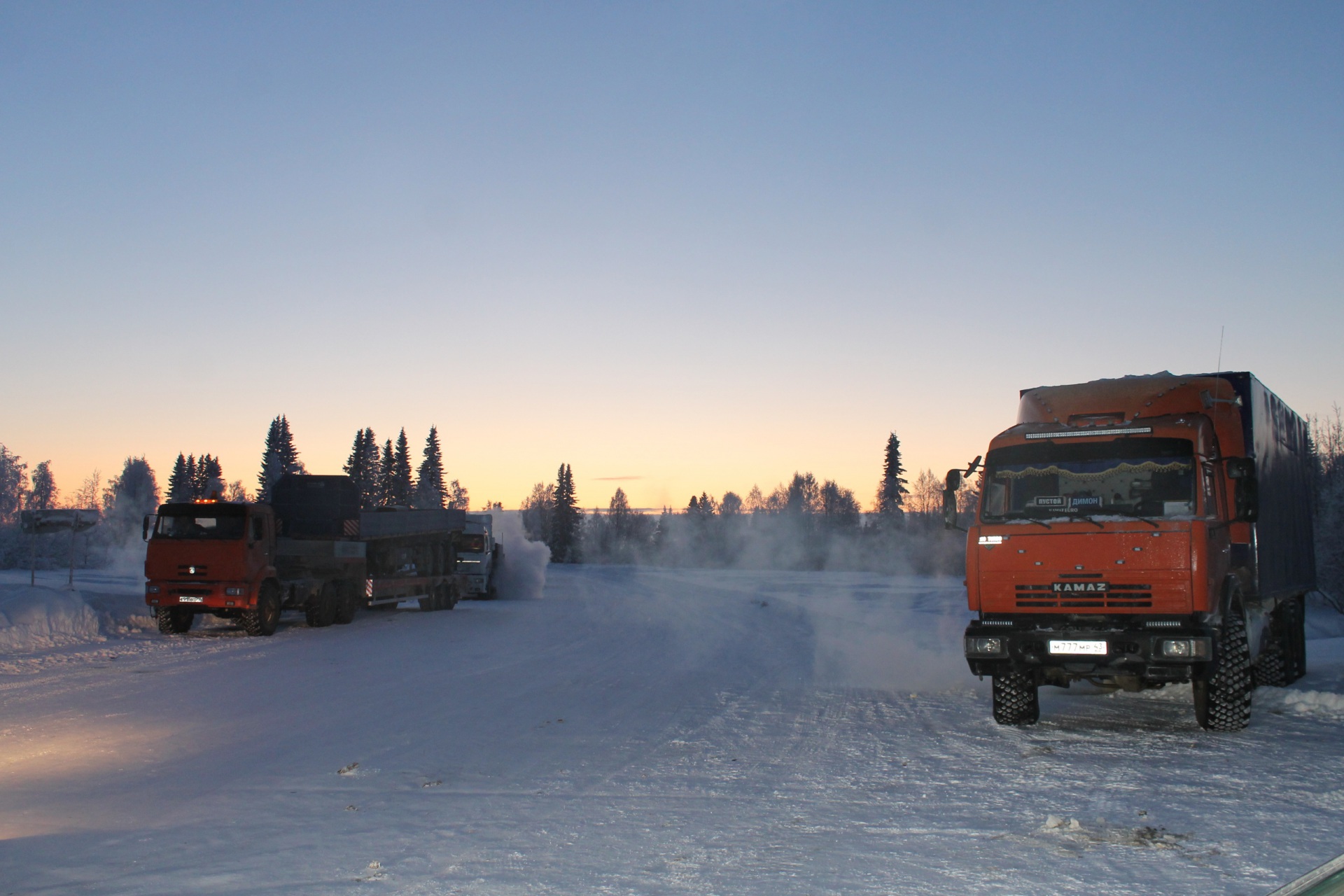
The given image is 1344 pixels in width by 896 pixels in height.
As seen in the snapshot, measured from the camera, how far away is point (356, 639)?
1989 centimetres

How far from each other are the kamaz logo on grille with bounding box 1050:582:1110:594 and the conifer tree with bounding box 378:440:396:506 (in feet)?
314

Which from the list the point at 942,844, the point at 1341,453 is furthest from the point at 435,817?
the point at 1341,453

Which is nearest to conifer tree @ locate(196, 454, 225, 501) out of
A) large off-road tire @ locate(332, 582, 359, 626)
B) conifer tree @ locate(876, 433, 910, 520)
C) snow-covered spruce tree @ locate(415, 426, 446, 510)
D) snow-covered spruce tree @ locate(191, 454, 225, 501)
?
snow-covered spruce tree @ locate(191, 454, 225, 501)

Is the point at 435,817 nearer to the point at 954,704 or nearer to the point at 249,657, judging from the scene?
the point at 954,704

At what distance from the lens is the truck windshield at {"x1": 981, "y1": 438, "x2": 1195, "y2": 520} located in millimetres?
9508

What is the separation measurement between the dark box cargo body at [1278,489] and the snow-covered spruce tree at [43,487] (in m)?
167

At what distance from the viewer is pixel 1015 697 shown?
9.86m

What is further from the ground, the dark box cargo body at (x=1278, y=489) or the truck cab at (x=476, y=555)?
the dark box cargo body at (x=1278, y=489)

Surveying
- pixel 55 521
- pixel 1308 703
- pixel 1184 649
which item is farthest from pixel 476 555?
pixel 1184 649

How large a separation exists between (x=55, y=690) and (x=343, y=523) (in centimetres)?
1270

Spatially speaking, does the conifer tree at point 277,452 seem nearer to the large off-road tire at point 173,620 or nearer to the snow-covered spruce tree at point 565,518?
the snow-covered spruce tree at point 565,518

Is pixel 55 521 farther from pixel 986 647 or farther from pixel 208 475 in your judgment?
pixel 208 475

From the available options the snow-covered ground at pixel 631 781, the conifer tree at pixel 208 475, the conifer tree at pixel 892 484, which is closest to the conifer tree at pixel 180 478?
the conifer tree at pixel 208 475

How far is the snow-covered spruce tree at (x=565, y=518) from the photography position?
361ft
